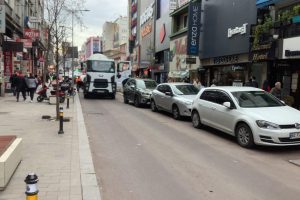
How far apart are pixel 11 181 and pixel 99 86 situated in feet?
71.1

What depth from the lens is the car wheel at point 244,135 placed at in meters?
9.93

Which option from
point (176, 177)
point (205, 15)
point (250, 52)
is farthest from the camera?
point (205, 15)

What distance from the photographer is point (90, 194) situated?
5871mm

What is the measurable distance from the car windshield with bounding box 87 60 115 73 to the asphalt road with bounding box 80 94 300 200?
630 inches

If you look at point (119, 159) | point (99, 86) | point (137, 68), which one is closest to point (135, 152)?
point (119, 159)

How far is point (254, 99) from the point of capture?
1122 cm

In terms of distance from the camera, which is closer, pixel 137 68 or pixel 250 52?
pixel 250 52

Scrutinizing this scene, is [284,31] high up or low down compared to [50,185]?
up

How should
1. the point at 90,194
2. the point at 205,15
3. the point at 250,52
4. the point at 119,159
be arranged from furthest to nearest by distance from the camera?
the point at 205,15, the point at 250,52, the point at 119,159, the point at 90,194

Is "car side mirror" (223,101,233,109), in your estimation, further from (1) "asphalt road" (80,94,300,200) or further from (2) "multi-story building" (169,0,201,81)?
(2) "multi-story building" (169,0,201,81)

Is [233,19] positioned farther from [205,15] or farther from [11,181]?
[11,181]

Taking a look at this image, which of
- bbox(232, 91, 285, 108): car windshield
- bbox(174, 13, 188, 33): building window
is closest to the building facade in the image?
bbox(174, 13, 188, 33): building window

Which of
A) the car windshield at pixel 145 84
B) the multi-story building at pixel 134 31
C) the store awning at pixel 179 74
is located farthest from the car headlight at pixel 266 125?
the multi-story building at pixel 134 31

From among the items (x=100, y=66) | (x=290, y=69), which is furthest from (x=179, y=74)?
(x=290, y=69)
